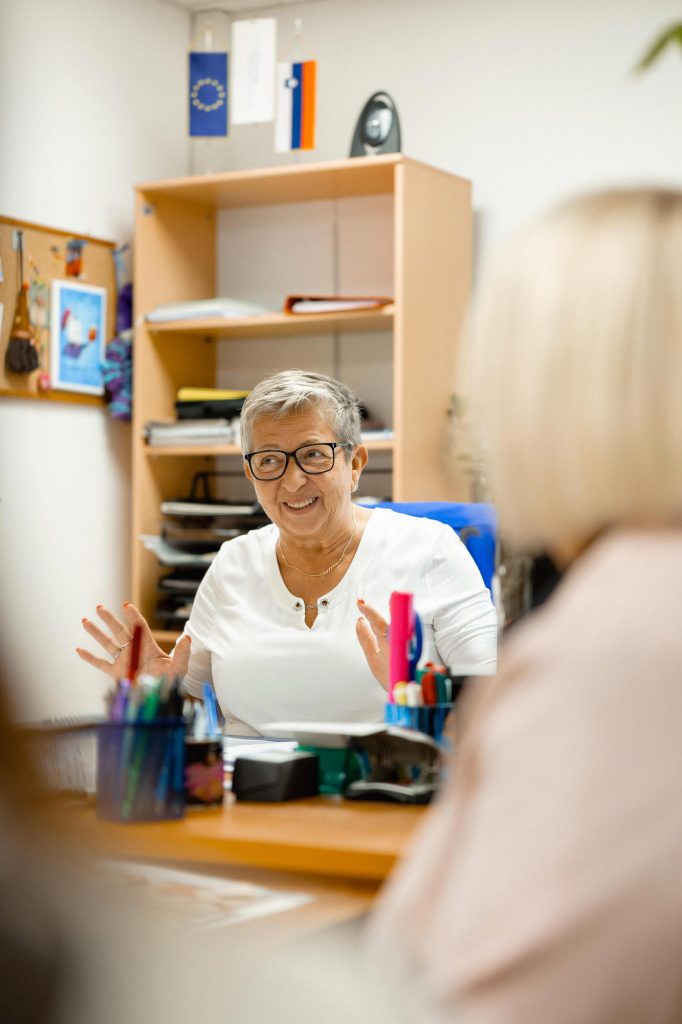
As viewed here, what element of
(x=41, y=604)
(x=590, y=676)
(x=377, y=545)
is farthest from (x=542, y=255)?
(x=41, y=604)

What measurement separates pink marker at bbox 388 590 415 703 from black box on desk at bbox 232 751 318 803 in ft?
0.48

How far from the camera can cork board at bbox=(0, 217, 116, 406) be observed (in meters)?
4.09

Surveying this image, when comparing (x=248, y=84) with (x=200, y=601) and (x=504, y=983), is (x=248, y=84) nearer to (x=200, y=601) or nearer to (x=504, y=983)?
(x=200, y=601)

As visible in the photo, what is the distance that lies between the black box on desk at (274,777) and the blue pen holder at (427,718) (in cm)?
13

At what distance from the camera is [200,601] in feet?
8.80

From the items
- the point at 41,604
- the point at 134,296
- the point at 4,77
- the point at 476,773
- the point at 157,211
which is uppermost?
the point at 4,77

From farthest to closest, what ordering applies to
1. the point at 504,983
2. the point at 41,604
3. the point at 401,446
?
the point at 41,604 → the point at 401,446 → the point at 504,983

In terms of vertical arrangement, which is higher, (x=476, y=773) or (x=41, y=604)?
(x=476, y=773)

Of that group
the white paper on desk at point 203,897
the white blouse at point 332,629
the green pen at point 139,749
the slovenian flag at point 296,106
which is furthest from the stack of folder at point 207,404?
the white paper on desk at point 203,897

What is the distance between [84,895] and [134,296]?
12.3ft

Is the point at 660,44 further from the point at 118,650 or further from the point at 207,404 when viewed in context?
the point at 207,404

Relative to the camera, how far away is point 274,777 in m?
1.65

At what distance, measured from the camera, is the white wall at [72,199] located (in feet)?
13.7

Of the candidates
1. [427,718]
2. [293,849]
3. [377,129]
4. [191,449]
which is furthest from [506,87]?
[293,849]
